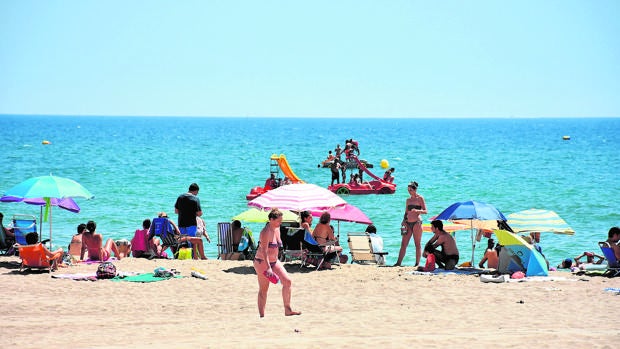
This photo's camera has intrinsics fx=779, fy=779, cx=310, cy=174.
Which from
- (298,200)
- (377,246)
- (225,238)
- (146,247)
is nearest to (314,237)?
(298,200)

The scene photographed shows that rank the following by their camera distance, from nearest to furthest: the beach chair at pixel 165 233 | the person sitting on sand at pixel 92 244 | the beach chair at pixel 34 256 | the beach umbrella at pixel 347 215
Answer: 1. the beach chair at pixel 34 256
2. the person sitting on sand at pixel 92 244
3. the beach chair at pixel 165 233
4. the beach umbrella at pixel 347 215

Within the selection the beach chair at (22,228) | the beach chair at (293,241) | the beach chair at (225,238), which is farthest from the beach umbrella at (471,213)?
the beach chair at (22,228)

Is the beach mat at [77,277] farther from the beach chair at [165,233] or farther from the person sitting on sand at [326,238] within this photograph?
the person sitting on sand at [326,238]

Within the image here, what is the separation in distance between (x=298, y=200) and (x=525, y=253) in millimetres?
3628

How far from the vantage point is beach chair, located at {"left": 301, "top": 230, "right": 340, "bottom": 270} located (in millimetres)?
12423

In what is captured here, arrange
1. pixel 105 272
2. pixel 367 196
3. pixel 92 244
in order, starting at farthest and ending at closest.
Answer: pixel 367 196, pixel 92 244, pixel 105 272

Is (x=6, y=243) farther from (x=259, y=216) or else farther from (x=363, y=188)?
(x=363, y=188)

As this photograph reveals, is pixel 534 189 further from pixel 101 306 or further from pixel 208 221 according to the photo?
→ pixel 101 306

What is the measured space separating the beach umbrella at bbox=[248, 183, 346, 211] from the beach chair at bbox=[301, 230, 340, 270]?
0.45 metres

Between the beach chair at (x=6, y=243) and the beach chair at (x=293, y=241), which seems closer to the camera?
the beach chair at (x=293, y=241)

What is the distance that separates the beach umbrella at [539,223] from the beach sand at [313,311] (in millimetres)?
1295

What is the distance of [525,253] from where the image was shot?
473 inches

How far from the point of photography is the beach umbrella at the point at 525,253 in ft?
39.2

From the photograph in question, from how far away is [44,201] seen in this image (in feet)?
45.2
